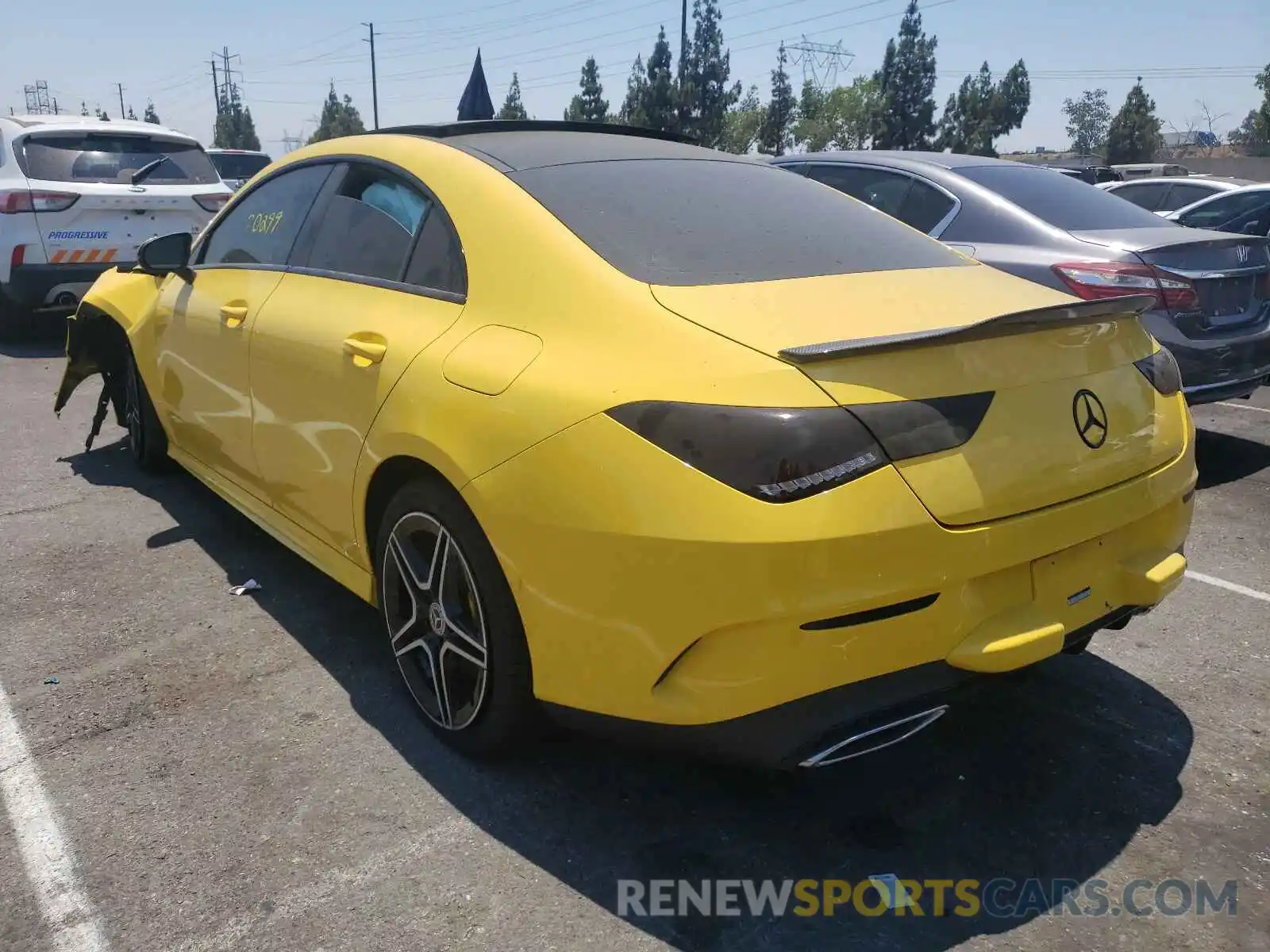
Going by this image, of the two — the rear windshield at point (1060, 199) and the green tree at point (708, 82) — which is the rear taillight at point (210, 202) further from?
the green tree at point (708, 82)

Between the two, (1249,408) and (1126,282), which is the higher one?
(1126,282)

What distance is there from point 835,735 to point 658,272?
1099 mm

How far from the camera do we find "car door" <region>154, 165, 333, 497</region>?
360cm

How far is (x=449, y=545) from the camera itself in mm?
2562

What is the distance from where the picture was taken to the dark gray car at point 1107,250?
5.18 metres

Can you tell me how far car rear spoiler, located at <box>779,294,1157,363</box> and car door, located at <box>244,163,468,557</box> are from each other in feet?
3.30

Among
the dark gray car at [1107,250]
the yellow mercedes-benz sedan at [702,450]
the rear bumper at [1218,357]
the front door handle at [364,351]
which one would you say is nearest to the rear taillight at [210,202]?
the dark gray car at [1107,250]

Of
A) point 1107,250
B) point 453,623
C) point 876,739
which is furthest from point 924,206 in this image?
point 876,739

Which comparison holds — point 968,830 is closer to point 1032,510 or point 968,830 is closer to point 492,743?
point 1032,510

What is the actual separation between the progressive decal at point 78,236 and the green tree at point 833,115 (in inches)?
2812

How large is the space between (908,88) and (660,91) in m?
17.5

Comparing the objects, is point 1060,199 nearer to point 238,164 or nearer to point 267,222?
point 267,222

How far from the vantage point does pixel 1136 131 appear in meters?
66.5

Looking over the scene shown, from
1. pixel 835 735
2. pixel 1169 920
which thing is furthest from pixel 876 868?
pixel 1169 920
